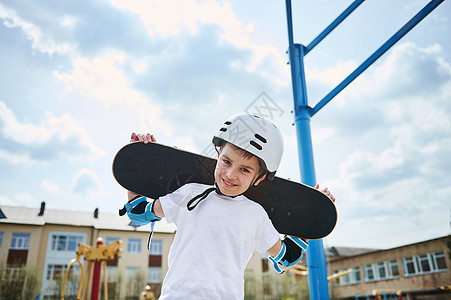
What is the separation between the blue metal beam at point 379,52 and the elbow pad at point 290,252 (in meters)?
1.66

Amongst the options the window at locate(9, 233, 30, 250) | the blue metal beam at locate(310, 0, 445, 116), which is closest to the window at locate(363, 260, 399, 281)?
the window at locate(9, 233, 30, 250)

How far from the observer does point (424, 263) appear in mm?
29172

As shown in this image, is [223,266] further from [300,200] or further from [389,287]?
[389,287]

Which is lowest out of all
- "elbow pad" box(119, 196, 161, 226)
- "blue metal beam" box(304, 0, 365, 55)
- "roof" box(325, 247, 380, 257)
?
"elbow pad" box(119, 196, 161, 226)

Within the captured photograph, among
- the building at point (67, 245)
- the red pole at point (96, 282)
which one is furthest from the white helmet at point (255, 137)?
the building at point (67, 245)

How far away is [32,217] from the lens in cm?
3259

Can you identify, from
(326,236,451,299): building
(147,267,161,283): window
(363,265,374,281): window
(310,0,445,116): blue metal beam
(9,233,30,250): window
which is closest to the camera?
(310,0,445,116): blue metal beam

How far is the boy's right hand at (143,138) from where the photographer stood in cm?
220

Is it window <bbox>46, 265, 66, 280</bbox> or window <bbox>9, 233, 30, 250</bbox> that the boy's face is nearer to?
window <bbox>46, 265, 66, 280</bbox>

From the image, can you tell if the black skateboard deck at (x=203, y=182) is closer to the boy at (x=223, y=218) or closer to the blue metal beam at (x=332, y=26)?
the boy at (x=223, y=218)

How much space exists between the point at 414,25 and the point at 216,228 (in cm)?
277

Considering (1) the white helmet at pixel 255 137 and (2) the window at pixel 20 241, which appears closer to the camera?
(1) the white helmet at pixel 255 137

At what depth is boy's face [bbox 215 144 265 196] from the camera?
6.35 feet

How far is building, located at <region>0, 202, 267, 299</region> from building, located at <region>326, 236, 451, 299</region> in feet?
30.5
